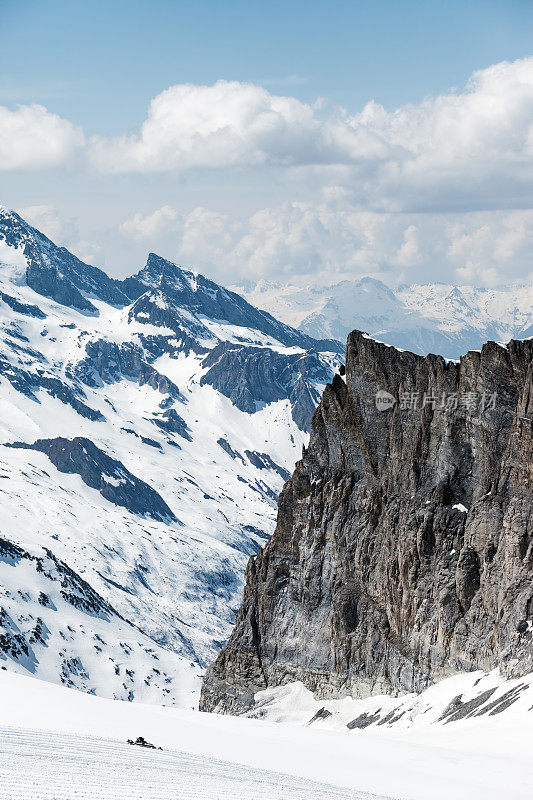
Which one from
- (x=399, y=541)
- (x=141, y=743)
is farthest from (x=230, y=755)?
(x=399, y=541)

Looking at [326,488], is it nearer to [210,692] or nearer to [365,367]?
[365,367]

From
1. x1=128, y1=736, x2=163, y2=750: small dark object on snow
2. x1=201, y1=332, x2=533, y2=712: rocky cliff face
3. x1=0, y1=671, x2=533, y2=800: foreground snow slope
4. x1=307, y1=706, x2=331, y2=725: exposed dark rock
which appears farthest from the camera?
x1=307, y1=706, x2=331, y2=725: exposed dark rock

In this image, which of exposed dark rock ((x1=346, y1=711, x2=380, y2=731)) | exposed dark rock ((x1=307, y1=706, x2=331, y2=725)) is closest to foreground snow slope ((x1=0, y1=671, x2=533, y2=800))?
exposed dark rock ((x1=346, y1=711, x2=380, y2=731))

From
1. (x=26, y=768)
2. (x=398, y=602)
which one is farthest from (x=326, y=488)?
(x=26, y=768)

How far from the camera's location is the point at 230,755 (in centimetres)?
6681

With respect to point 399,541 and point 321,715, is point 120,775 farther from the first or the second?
point 321,715

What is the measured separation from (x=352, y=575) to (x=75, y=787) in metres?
88.9

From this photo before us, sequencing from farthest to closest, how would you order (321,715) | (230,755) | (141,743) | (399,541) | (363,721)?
(321,715)
(399,541)
(363,721)
(230,755)
(141,743)

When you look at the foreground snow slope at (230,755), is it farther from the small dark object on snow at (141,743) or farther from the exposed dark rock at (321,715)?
the exposed dark rock at (321,715)

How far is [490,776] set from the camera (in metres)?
63.3

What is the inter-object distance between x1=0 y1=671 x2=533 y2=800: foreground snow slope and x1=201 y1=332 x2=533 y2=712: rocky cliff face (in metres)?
18.3

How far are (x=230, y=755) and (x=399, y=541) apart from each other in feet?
190

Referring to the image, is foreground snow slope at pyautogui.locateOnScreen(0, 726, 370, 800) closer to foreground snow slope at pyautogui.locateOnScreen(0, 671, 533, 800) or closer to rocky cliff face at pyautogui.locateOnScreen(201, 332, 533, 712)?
foreground snow slope at pyautogui.locateOnScreen(0, 671, 533, 800)

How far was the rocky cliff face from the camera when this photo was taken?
105 metres
